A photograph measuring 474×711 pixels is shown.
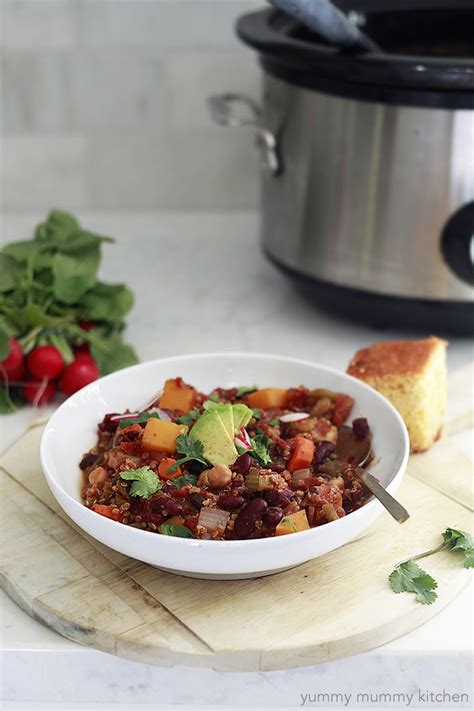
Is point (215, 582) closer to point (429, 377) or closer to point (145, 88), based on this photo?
point (429, 377)

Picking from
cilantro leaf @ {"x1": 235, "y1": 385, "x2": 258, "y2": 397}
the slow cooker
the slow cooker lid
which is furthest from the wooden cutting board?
the slow cooker lid

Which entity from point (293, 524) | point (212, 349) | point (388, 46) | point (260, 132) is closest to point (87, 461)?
point (293, 524)

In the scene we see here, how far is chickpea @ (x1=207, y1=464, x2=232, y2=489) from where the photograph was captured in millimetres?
969

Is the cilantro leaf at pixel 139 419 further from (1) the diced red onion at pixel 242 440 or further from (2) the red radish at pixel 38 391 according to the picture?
(2) the red radish at pixel 38 391

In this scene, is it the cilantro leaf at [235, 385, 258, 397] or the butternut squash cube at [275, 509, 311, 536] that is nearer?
the butternut squash cube at [275, 509, 311, 536]

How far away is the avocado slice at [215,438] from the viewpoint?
1000 mm

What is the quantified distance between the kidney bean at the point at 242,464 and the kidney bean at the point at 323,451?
4.3 inches

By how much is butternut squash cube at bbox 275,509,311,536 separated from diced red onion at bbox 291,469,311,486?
2.3 inches

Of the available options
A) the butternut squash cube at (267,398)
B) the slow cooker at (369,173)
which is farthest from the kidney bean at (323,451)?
the slow cooker at (369,173)

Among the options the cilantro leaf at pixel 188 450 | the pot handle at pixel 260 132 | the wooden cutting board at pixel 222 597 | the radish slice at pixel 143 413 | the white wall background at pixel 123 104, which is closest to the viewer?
the wooden cutting board at pixel 222 597

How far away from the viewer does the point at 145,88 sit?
2021mm

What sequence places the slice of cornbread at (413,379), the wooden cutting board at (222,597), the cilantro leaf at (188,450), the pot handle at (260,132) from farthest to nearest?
the pot handle at (260,132) → the slice of cornbread at (413,379) → the cilantro leaf at (188,450) → the wooden cutting board at (222,597)

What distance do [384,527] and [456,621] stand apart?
148 mm

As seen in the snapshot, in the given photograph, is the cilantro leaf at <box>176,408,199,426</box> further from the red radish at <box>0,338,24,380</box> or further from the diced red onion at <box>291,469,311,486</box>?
the red radish at <box>0,338,24,380</box>
